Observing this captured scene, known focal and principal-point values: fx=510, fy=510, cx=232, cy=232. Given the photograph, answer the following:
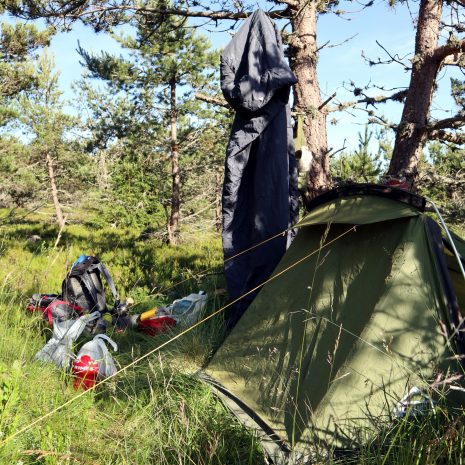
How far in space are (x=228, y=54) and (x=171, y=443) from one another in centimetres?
302

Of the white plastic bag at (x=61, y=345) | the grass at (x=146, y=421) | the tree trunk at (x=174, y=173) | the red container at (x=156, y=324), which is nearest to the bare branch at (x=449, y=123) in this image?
the grass at (x=146, y=421)

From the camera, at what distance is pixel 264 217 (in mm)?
4141

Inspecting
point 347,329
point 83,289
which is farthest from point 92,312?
point 347,329

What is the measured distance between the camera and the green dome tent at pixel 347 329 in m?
2.55

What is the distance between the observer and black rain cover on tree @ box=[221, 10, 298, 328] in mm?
4023

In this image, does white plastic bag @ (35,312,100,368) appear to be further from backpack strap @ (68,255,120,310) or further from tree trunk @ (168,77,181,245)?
tree trunk @ (168,77,181,245)

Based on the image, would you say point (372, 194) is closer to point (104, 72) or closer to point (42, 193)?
point (104, 72)

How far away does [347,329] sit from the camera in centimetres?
293

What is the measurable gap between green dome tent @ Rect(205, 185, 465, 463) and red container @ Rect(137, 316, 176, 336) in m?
1.05

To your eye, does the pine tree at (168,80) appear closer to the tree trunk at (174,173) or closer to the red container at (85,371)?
the tree trunk at (174,173)

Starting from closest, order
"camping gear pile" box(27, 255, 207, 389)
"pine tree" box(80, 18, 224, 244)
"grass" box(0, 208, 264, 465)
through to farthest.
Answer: "grass" box(0, 208, 264, 465), "camping gear pile" box(27, 255, 207, 389), "pine tree" box(80, 18, 224, 244)

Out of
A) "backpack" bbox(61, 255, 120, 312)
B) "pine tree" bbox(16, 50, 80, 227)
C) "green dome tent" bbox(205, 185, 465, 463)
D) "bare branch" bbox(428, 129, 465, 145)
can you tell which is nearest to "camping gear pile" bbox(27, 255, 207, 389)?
"backpack" bbox(61, 255, 120, 312)

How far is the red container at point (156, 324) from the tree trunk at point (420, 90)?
2.82m

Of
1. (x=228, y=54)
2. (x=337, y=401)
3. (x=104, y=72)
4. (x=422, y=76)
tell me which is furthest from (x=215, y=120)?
(x=337, y=401)
